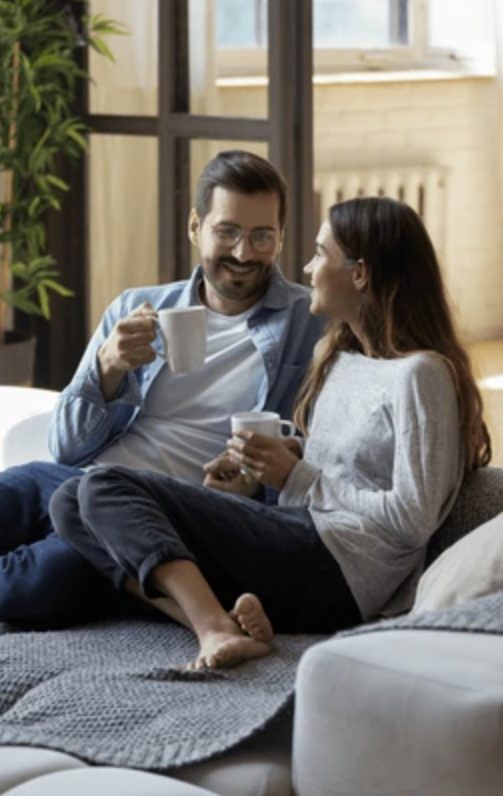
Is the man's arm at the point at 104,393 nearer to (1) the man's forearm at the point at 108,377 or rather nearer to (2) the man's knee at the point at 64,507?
(1) the man's forearm at the point at 108,377

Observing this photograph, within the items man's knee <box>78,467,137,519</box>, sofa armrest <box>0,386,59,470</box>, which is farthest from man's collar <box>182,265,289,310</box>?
man's knee <box>78,467,137,519</box>

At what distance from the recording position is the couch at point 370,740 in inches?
73.2

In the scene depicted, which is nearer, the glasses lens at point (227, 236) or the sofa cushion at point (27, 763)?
the sofa cushion at point (27, 763)

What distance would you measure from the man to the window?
141 inches

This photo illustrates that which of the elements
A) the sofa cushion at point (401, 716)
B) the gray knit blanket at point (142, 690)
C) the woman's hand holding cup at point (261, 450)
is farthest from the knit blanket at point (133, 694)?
the woman's hand holding cup at point (261, 450)

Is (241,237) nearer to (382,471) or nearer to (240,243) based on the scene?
(240,243)

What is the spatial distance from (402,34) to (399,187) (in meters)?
0.67

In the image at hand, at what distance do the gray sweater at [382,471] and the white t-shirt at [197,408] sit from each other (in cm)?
24

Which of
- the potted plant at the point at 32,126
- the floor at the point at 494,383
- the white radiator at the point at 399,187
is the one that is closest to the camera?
the potted plant at the point at 32,126

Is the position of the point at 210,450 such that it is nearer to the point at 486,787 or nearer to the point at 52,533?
the point at 52,533

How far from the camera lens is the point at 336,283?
2.83 meters

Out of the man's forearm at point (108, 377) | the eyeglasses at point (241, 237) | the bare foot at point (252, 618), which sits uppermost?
the eyeglasses at point (241, 237)

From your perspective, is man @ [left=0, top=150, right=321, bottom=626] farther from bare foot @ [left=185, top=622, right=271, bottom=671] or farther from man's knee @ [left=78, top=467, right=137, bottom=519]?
bare foot @ [left=185, top=622, right=271, bottom=671]

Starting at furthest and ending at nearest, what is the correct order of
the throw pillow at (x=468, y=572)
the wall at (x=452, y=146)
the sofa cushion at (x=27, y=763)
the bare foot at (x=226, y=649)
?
the wall at (x=452, y=146) → the bare foot at (x=226, y=649) → the throw pillow at (x=468, y=572) → the sofa cushion at (x=27, y=763)
